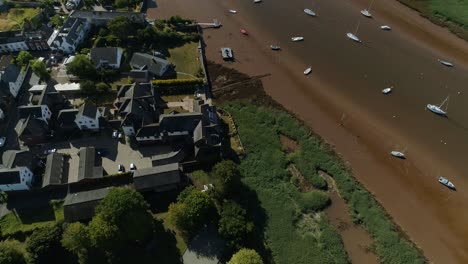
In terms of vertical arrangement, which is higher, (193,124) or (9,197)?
(193,124)

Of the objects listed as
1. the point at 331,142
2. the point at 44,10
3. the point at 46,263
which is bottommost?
the point at 46,263

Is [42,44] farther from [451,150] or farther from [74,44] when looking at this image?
[451,150]

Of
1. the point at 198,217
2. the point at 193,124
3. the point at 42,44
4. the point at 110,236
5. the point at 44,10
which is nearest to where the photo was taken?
the point at 110,236

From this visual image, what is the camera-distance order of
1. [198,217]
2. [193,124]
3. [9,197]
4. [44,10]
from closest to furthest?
[198,217] < [9,197] < [193,124] < [44,10]

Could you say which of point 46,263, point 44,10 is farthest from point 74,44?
point 46,263

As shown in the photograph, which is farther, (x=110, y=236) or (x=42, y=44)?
(x=42, y=44)

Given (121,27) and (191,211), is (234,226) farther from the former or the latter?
(121,27)

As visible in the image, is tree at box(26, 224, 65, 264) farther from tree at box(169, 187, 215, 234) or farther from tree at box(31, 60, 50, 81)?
tree at box(31, 60, 50, 81)
